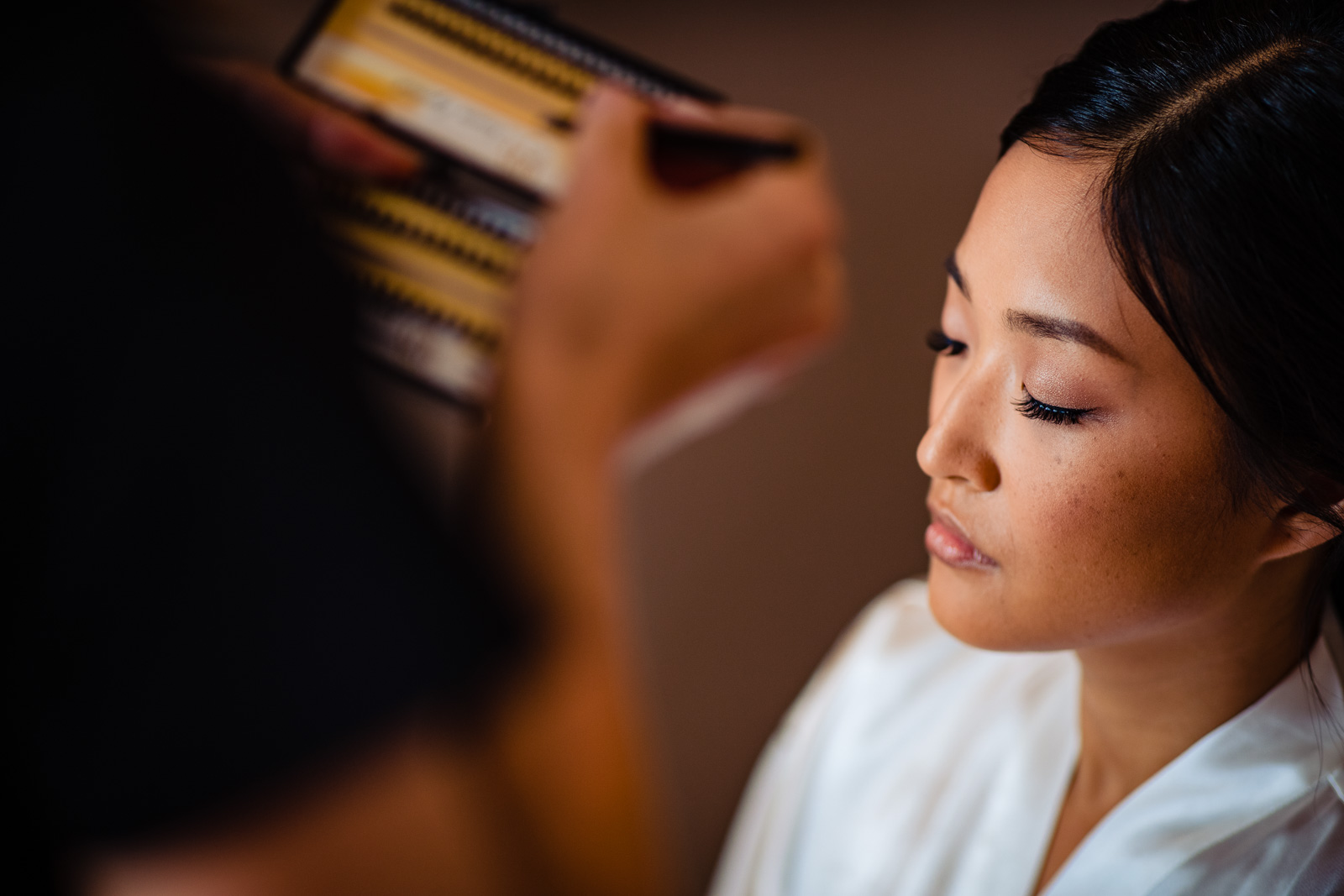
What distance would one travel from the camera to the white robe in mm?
481

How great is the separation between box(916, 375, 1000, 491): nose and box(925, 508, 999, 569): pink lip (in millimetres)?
28

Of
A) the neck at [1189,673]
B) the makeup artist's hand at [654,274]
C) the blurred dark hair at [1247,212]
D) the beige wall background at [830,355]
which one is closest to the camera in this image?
the blurred dark hair at [1247,212]

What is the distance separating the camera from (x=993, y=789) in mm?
616

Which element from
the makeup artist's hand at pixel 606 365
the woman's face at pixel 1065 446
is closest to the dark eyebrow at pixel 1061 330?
the woman's face at pixel 1065 446

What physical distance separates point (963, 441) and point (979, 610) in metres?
0.09

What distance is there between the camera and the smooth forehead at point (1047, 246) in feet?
1.28

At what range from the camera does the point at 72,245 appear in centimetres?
30

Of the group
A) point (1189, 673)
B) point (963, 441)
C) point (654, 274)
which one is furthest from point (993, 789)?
point (654, 274)

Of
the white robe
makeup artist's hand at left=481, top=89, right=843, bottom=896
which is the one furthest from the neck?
makeup artist's hand at left=481, top=89, right=843, bottom=896

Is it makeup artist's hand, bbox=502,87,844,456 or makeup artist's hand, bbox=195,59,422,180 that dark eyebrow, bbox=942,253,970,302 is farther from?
makeup artist's hand, bbox=195,59,422,180

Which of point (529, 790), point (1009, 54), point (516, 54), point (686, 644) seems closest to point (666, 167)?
point (516, 54)

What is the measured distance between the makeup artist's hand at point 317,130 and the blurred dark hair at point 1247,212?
0.41 metres

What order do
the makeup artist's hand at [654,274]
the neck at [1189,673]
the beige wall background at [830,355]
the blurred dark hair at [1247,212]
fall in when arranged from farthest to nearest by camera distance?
the beige wall background at [830,355] → the makeup artist's hand at [654,274] → the neck at [1189,673] → the blurred dark hair at [1247,212]

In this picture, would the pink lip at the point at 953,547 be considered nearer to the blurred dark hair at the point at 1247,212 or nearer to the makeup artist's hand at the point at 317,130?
the blurred dark hair at the point at 1247,212
